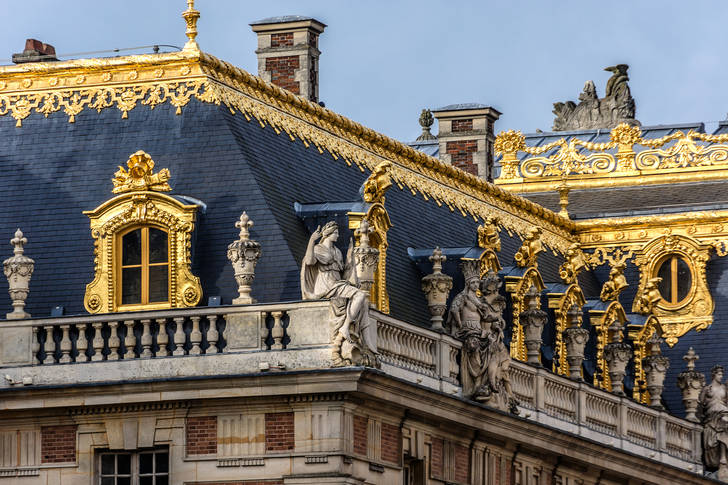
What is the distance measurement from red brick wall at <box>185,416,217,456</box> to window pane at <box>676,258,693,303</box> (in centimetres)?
2215

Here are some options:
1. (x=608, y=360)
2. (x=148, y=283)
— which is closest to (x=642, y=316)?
(x=608, y=360)

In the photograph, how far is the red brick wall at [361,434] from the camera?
1941 inches

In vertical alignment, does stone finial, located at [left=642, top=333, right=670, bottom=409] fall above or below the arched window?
above

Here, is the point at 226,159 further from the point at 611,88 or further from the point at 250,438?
the point at 611,88

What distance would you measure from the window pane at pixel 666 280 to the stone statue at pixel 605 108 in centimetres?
1649

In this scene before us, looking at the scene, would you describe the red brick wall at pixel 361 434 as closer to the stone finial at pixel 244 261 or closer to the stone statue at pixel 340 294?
the stone statue at pixel 340 294

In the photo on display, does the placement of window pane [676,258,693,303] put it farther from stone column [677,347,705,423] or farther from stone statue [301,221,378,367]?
stone statue [301,221,378,367]

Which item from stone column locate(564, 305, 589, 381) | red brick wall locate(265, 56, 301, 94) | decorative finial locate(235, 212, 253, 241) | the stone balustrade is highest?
red brick wall locate(265, 56, 301, 94)

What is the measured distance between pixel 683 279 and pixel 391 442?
65.3ft

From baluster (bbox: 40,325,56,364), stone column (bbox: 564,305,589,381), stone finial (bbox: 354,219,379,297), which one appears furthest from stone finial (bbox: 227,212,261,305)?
stone column (bbox: 564,305,589,381)

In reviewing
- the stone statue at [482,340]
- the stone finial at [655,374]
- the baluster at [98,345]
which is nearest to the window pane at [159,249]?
the baluster at [98,345]

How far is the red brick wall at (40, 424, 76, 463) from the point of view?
49688 mm

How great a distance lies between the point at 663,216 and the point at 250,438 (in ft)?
→ 75.0

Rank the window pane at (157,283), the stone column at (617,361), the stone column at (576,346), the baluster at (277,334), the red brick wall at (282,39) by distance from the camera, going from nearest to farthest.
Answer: the baluster at (277,334) < the window pane at (157,283) < the stone column at (576,346) < the stone column at (617,361) < the red brick wall at (282,39)
